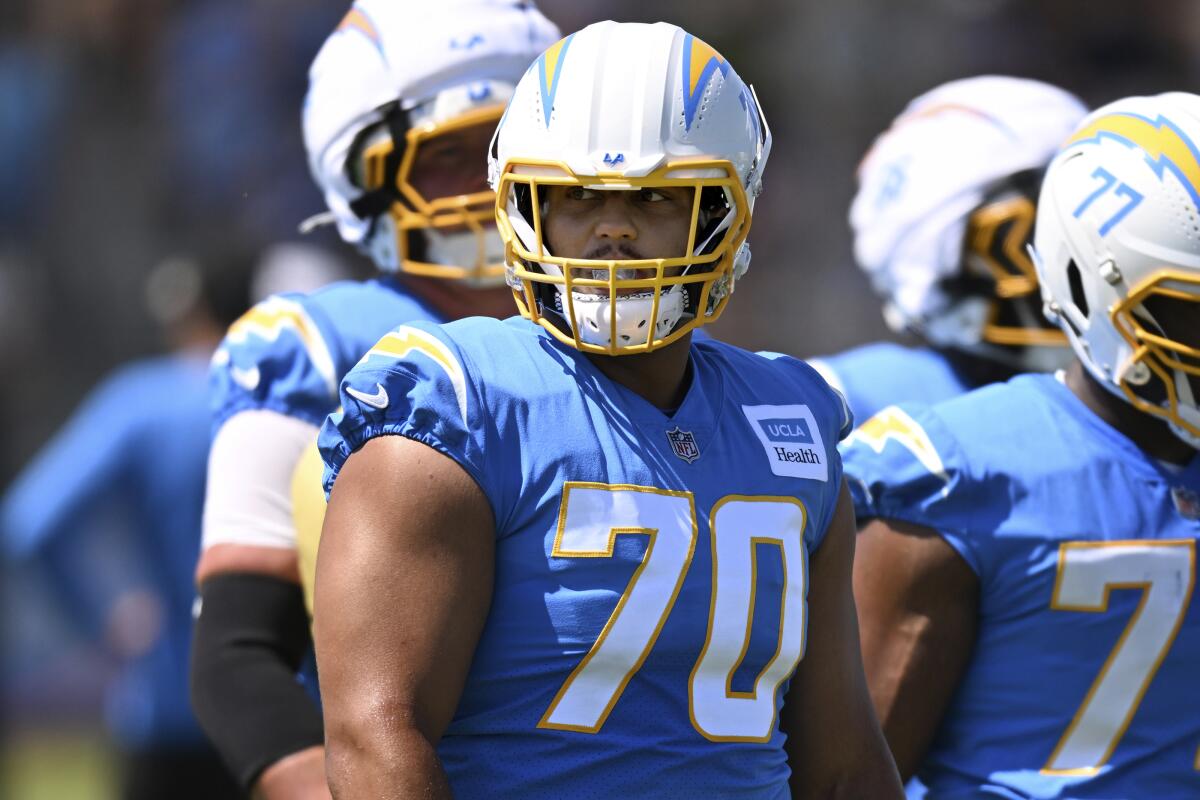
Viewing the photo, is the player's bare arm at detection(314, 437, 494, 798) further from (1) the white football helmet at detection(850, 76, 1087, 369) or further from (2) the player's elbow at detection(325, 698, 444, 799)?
(1) the white football helmet at detection(850, 76, 1087, 369)

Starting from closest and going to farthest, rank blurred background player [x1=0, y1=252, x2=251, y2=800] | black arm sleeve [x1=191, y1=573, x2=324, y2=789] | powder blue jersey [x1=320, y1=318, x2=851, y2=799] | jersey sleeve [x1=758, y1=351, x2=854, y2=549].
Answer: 1. powder blue jersey [x1=320, y1=318, x2=851, y2=799]
2. jersey sleeve [x1=758, y1=351, x2=854, y2=549]
3. black arm sleeve [x1=191, y1=573, x2=324, y2=789]
4. blurred background player [x1=0, y1=252, x2=251, y2=800]

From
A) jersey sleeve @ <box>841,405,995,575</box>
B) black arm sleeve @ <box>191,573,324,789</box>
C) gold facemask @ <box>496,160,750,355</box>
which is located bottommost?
black arm sleeve @ <box>191,573,324,789</box>

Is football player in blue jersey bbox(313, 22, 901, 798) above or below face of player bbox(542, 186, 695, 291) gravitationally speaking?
below

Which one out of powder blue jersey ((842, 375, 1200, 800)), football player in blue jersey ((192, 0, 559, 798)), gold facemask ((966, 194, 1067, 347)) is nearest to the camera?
powder blue jersey ((842, 375, 1200, 800))

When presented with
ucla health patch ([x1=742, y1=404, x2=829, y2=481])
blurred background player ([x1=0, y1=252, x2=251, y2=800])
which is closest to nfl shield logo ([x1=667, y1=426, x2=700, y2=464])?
ucla health patch ([x1=742, y1=404, x2=829, y2=481])

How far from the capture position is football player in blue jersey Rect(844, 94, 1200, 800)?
280cm

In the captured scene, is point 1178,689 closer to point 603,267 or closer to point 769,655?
point 769,655

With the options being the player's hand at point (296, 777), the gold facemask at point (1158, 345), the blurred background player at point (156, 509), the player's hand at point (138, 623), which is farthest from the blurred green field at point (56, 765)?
the gold facemask at point (1158, 345)

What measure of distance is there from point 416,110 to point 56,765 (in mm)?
6546

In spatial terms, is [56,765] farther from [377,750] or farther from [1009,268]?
[377,750]

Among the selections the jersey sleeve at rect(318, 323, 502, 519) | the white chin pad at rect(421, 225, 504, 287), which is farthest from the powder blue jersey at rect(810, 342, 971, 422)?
the jersey sleeve at rect(318, 323, 502, 519)

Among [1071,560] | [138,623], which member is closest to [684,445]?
[1071,560]

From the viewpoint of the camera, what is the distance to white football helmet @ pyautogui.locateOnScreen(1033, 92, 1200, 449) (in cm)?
282

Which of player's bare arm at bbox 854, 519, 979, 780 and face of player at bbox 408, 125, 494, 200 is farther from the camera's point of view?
face of player at bbox 408, 125, 494, 200
